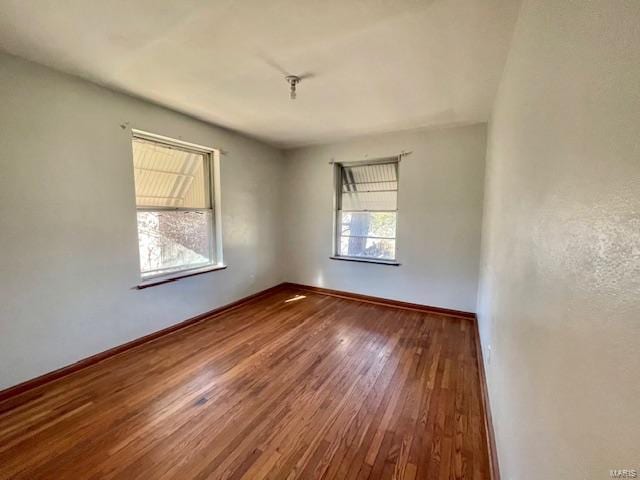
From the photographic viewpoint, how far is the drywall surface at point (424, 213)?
128 inches

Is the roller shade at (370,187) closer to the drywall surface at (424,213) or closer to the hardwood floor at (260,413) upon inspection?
the drywall surface at (424,213)

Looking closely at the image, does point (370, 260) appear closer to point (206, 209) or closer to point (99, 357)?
point (206, 209)

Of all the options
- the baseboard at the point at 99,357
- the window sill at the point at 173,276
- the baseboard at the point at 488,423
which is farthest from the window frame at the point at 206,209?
the baseboard at the point at 488,423

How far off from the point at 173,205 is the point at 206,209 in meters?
0.46

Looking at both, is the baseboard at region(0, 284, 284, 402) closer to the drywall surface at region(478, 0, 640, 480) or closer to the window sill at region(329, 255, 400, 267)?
the window sill at region(329, 255, 400, 267)

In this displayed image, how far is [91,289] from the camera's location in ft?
7.63

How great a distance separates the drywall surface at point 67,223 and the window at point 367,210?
2.29m

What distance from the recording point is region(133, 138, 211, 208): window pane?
107 inches

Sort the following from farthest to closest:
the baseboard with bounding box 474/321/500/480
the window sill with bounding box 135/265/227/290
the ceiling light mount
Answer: the window sill with bounding box 135/265/227/290, the ceiling light mount, the baseboard with bounding box 474/321/500/480

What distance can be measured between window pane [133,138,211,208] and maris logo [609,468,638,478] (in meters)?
3.32

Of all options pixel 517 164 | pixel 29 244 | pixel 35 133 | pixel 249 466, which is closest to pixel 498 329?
pixel 517 164

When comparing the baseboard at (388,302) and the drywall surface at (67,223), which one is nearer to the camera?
the drywall surface at (67,223)

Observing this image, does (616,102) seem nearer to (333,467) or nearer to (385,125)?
(333,467)

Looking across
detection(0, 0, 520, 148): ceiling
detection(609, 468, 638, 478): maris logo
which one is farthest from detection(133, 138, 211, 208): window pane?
detection(609, 468, 638, 478): maris logo
